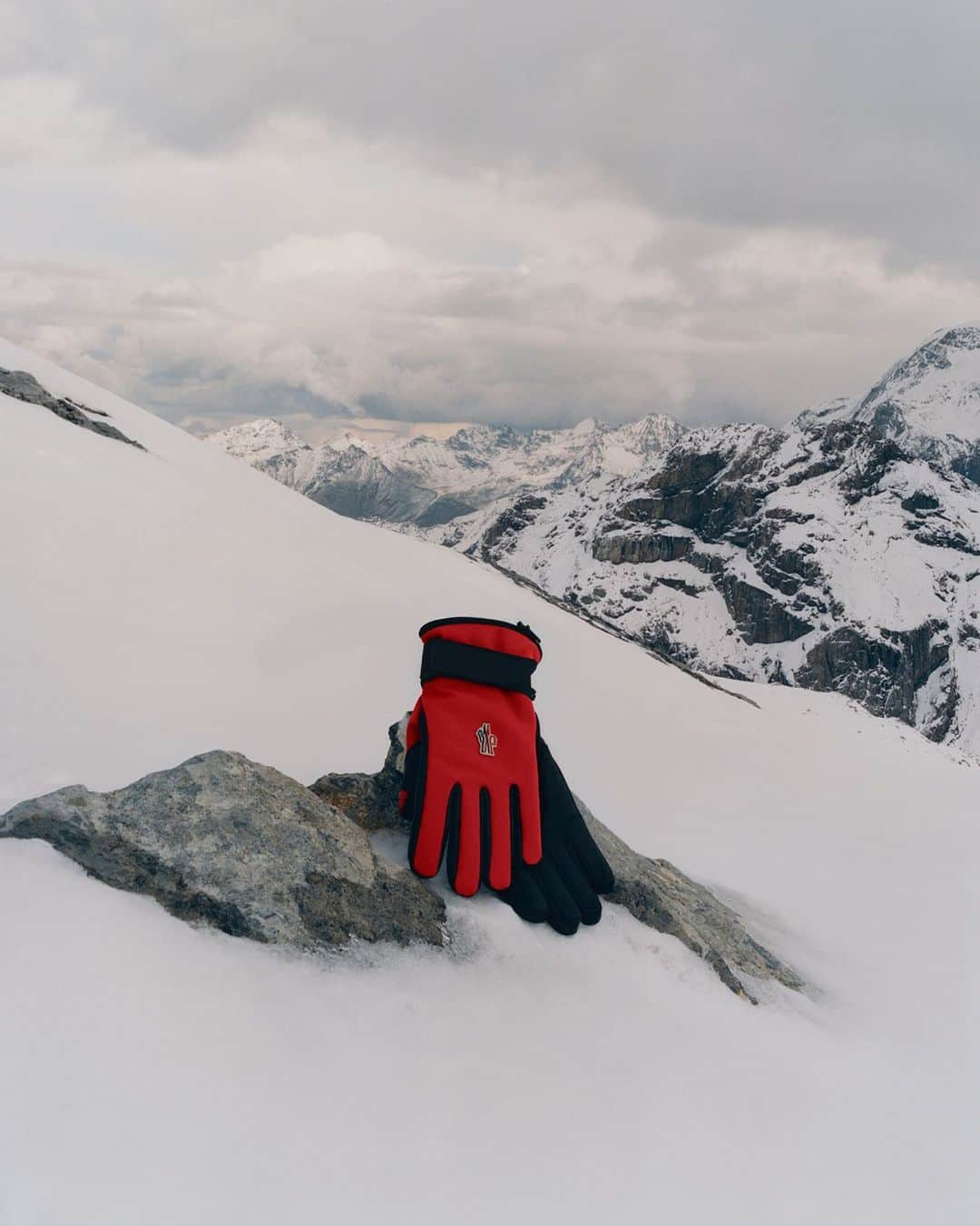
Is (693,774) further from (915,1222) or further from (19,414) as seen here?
(19,414)

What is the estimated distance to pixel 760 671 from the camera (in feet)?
541

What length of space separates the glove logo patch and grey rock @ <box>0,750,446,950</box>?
0.93 metres

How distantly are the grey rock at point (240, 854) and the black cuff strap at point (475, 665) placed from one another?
1267mm

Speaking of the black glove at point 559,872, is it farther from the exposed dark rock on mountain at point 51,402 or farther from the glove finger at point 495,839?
the exposed dark rock on mountain at point 51,402

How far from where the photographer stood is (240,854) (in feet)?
13.0

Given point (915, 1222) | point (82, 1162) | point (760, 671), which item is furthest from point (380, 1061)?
point (760, 671)

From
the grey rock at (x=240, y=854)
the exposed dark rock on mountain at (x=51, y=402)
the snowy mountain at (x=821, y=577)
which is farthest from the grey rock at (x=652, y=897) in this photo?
the snowy mountain at (x=821, y=577)

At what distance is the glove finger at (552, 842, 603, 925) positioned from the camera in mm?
4809

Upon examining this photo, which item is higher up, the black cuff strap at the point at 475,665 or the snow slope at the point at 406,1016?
the black cuff strap at the point at 475,665

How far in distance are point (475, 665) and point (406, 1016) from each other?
2.29m

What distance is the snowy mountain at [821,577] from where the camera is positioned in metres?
155

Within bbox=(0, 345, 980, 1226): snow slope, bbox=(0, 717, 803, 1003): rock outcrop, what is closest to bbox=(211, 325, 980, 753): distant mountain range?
→ bbox=(0, 345, 980, 1226): snow slope

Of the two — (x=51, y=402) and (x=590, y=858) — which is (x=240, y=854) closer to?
(x=590, y=858)

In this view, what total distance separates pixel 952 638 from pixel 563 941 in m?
180
